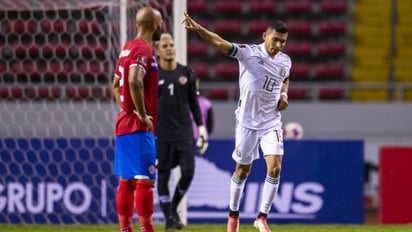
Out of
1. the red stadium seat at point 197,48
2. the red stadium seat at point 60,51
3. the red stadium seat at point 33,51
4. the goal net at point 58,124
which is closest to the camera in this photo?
the goal net at point 58,124

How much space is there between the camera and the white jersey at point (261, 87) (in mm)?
7805

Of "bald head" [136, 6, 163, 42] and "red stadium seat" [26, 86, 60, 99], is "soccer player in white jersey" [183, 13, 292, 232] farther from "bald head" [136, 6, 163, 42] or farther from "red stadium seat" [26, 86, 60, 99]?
"red stadium seat" [26, 86, 60, 99]

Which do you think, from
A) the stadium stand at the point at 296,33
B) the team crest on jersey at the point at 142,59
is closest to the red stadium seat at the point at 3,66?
the team crest on jersey at the point at 142,59

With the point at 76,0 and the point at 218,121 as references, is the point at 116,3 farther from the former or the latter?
the point at 218,121

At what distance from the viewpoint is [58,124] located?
11.8 m

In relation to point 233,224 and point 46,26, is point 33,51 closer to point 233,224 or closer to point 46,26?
point 46,26

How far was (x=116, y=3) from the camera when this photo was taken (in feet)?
33.9

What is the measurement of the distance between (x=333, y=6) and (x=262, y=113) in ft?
38.8

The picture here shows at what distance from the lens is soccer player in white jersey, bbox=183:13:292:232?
777cm

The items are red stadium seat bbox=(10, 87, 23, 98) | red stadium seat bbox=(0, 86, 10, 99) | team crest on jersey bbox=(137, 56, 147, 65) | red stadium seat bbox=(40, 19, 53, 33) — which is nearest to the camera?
team crest on jersey bbox=(137, 56, 147, 65)

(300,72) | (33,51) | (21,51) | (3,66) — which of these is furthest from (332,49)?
(3,66)

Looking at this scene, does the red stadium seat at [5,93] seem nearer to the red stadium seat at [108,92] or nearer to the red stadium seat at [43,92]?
the red stadium seat at [43,92]

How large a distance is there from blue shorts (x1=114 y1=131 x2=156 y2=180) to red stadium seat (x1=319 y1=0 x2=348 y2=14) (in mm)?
12958

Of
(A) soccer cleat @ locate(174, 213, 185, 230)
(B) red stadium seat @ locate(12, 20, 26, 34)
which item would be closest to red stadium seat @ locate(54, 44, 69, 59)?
(B) red stadium seat @ locate(12, 20, 26, 34)
